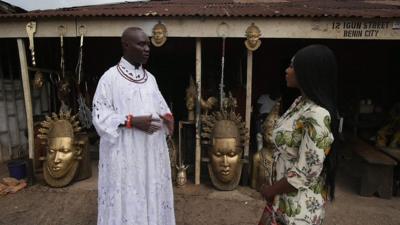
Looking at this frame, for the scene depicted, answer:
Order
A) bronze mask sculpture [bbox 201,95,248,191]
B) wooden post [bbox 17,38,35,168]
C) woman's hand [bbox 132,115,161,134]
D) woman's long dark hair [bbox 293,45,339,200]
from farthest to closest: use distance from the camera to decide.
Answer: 1. wooden post [bbox 17,38,35,168]
2. bronze mask sculpture [bbox 201,95,248,191]
3. woman's hand [bbox 132,115,161,134]
4. woman's long dark hair [bbox 293,45,339,200]

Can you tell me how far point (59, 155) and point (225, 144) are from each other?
92.5 inches

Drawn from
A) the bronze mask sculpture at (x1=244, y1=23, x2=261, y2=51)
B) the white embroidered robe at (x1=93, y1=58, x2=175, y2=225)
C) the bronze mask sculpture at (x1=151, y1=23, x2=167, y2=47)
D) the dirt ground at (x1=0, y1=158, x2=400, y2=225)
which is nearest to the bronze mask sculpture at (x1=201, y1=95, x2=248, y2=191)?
the dirt ground at (x1=0, y1=158, x2=400, y2=225)

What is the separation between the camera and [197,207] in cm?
380


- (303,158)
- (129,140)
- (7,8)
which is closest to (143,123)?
(129,140)

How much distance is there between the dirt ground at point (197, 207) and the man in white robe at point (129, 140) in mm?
1395

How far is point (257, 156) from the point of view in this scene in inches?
170

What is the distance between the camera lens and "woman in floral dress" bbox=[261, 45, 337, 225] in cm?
135

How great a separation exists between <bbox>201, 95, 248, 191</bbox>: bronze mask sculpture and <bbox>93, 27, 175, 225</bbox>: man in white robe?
1862 millimetres

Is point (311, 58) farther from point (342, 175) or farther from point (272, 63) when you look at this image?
point (272, 63)

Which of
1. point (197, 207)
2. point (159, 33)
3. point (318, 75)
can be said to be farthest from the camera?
point (159, 33)

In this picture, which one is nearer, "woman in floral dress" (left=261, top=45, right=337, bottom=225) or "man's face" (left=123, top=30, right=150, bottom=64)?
"woman in floral dress" (left=261, top=45, right=337, bottom=225)

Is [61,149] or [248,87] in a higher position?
[248,87]

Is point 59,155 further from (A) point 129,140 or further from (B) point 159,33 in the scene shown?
(A) point 129,140

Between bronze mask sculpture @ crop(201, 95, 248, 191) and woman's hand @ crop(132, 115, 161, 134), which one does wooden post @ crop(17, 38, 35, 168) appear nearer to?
bronze mask sculpture @ crop(201, 95, 248, 191)
